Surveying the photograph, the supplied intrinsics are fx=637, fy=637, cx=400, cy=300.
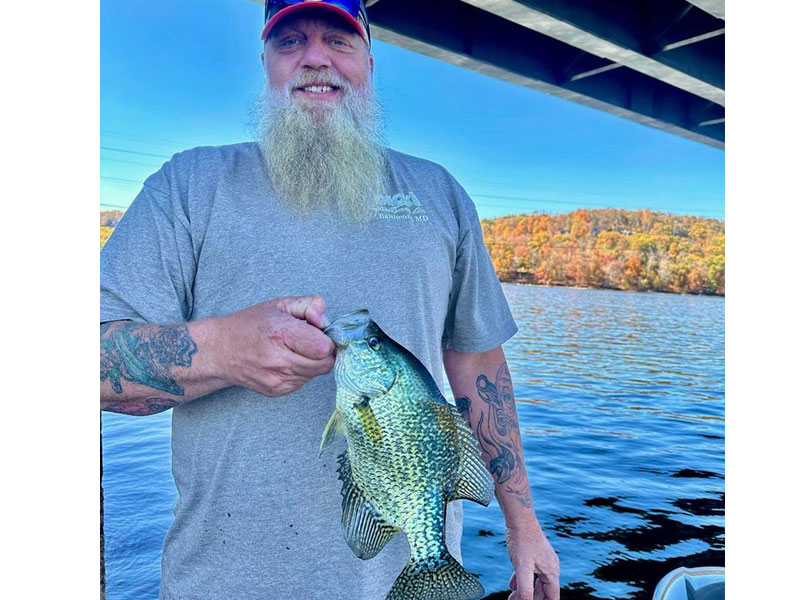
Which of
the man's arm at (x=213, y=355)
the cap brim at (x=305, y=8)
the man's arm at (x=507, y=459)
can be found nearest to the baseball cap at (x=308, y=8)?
the cap brim at (x=305, y=8)

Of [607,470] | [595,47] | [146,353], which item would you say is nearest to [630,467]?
[607,470]

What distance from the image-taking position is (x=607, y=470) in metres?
6.96

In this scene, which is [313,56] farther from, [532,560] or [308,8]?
[532,560]

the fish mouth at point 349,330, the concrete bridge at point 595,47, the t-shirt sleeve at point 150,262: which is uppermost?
the concrete bridge at point 595,47

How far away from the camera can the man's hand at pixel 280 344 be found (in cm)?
112

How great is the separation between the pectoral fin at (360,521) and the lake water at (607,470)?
1369 millimetres

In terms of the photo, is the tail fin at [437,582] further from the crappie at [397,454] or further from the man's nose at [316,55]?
the man's nose at [316,55]

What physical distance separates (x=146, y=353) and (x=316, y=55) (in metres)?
0.83

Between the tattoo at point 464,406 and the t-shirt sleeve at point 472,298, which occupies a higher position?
the t-shirt sleeve at point 472,298

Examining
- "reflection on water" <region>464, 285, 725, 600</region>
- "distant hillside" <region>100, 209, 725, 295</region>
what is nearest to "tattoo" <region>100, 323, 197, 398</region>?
"distant hillside" <region>100, 209, 725, 295</region>

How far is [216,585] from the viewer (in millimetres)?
1443

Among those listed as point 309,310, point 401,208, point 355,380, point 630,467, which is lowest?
point 630,467

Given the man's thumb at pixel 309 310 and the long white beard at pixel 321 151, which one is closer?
the man's thumb at pixel 309 310
